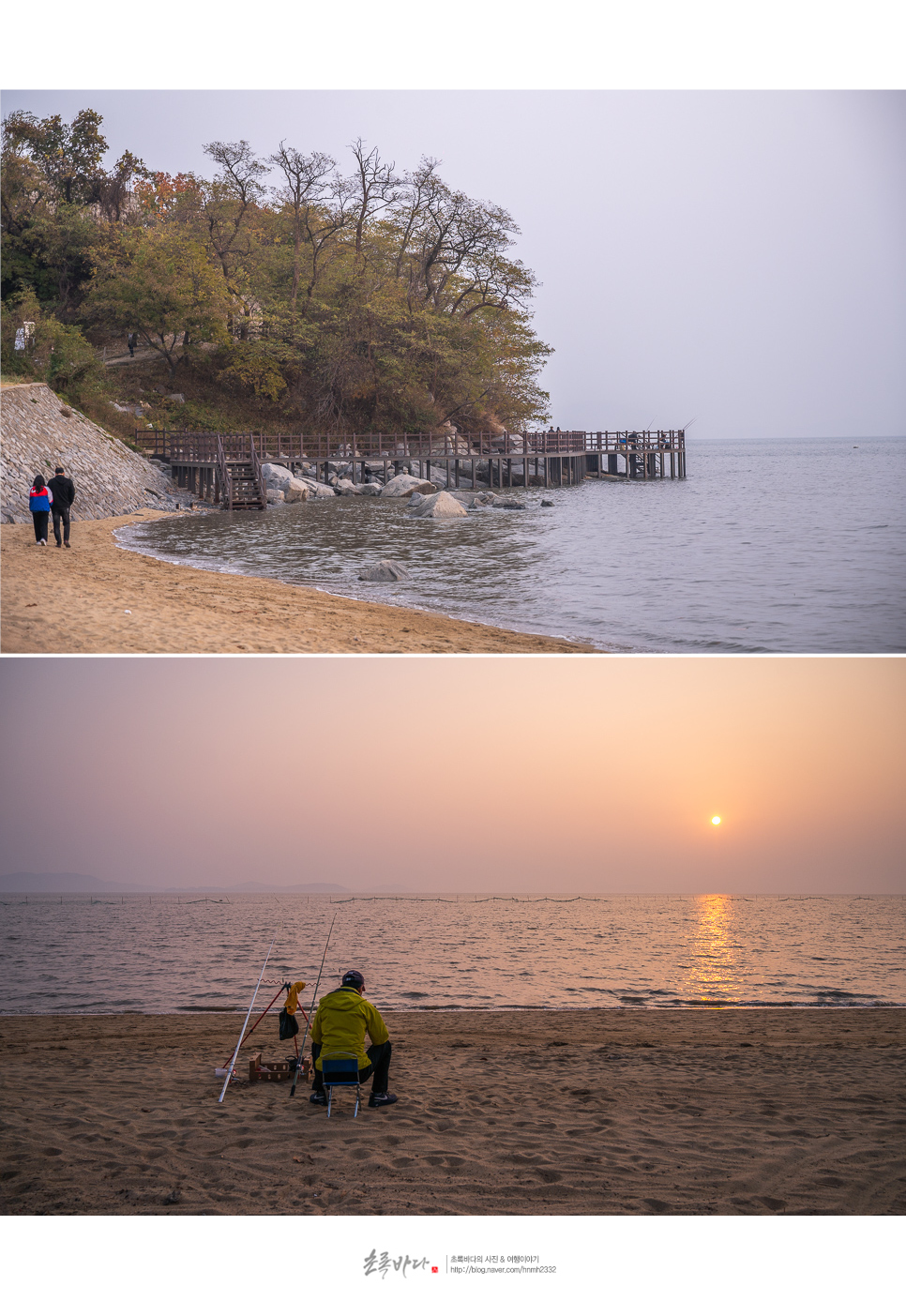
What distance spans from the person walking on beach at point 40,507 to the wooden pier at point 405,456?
875 centimetres

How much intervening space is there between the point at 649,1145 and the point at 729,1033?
11.9ft

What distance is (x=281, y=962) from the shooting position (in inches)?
611

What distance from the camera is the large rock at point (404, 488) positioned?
25.8 meters

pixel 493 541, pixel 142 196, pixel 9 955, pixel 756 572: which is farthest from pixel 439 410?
pixel 9 955

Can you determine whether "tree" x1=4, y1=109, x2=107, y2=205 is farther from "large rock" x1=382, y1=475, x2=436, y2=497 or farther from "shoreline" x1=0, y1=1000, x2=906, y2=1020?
"large rock" x1=382, y1=475, x2=436, y2=497

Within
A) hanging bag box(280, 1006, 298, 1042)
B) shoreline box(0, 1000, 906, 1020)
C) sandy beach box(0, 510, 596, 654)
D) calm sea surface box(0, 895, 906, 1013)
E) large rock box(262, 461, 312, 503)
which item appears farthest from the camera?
large rock box(262, 461, 312, 503)

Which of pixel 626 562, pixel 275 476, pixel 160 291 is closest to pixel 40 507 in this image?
pixel 160 291

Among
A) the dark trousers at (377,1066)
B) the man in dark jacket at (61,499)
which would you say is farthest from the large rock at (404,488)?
the dark trousers at (377,1066)

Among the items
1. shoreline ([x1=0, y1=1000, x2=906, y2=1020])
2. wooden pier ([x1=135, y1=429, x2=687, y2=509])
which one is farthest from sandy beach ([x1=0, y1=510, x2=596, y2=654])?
wooden pier ([x1=135, y1=429, x2=687, y2=509])

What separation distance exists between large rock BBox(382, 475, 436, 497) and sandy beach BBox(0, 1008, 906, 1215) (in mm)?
19982

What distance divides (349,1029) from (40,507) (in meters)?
8.75

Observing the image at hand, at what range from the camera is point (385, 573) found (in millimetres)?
11414

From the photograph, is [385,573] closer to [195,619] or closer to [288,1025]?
[195,619]

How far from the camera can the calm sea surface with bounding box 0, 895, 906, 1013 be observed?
1067cm
